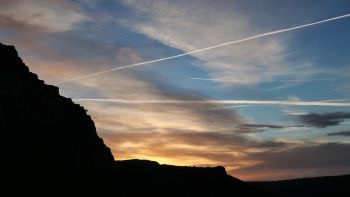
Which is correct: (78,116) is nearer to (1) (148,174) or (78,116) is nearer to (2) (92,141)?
(2) (92,141)

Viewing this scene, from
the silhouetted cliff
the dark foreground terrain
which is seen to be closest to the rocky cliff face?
the dark foreground terrain

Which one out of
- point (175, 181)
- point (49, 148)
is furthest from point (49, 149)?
point (175, 181)

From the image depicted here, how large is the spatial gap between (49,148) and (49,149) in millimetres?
421

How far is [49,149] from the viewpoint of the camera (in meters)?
89.6

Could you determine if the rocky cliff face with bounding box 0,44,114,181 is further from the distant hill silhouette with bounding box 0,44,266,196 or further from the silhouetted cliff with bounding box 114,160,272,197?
the silhouetted cliff with bounding box 114,160,272,197

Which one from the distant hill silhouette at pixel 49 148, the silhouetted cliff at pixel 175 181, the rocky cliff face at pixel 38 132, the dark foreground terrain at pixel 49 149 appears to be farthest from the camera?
the silhouetted cliff at pixel 175 181

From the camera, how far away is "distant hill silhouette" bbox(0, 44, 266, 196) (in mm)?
78125

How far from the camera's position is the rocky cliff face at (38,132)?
265 feet

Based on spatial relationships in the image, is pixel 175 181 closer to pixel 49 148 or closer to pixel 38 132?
pixel 49 148

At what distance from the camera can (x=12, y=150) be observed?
262 ft

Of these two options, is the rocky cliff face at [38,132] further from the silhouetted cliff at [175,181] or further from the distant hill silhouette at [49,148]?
the silhouetted cliff at [175,181]

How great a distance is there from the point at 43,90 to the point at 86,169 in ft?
67.2

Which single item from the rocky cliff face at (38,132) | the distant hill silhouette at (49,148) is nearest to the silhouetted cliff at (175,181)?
the distant hill silhouette at (49,148)

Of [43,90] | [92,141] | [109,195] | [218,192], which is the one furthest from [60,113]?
[218,192]
